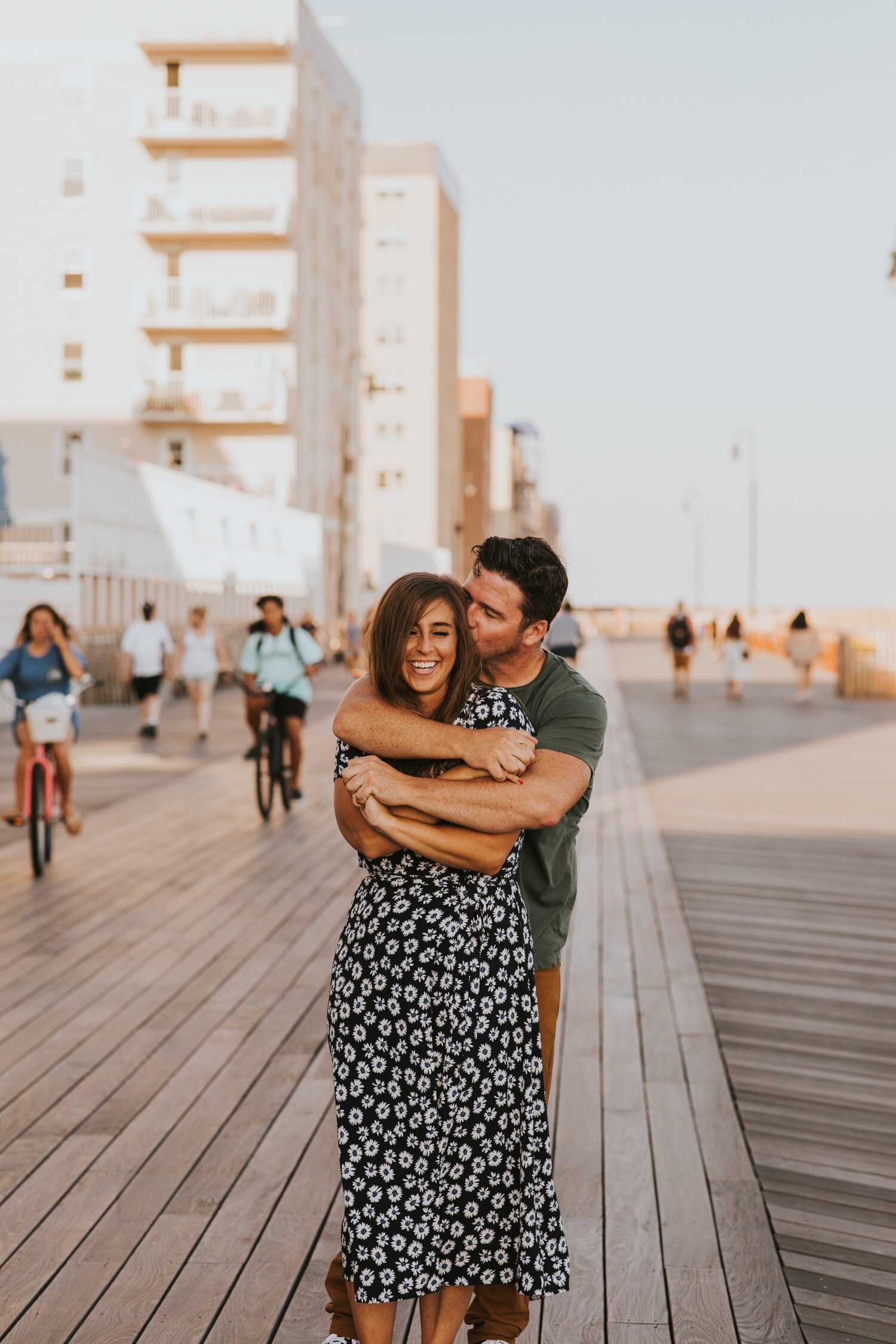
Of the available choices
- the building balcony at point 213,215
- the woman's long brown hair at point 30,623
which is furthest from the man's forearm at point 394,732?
the building balcony at point 213,215

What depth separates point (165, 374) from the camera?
45.4 metres

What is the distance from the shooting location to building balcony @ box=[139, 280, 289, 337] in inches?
1763

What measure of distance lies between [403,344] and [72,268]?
32.0 m

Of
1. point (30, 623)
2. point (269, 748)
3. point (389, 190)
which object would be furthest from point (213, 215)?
point (30, 623)

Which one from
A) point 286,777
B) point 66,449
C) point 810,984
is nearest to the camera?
point 810,984

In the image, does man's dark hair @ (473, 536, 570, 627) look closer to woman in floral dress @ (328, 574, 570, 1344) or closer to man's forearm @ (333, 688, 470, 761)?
woman in floral dress @ (328, 574, 570, 1344)

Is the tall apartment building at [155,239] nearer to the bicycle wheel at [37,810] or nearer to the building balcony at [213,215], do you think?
the building balcony at [213,215]

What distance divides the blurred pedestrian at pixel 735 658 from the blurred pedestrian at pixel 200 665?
11.5 meters

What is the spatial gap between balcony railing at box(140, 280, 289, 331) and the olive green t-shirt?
42897mm

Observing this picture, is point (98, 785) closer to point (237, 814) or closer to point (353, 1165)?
point (237, 814)

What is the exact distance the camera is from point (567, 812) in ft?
10.7

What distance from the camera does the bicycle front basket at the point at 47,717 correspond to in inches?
352

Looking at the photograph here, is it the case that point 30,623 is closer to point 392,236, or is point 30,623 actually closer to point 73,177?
point 73,177

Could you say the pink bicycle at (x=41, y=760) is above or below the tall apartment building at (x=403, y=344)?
below
